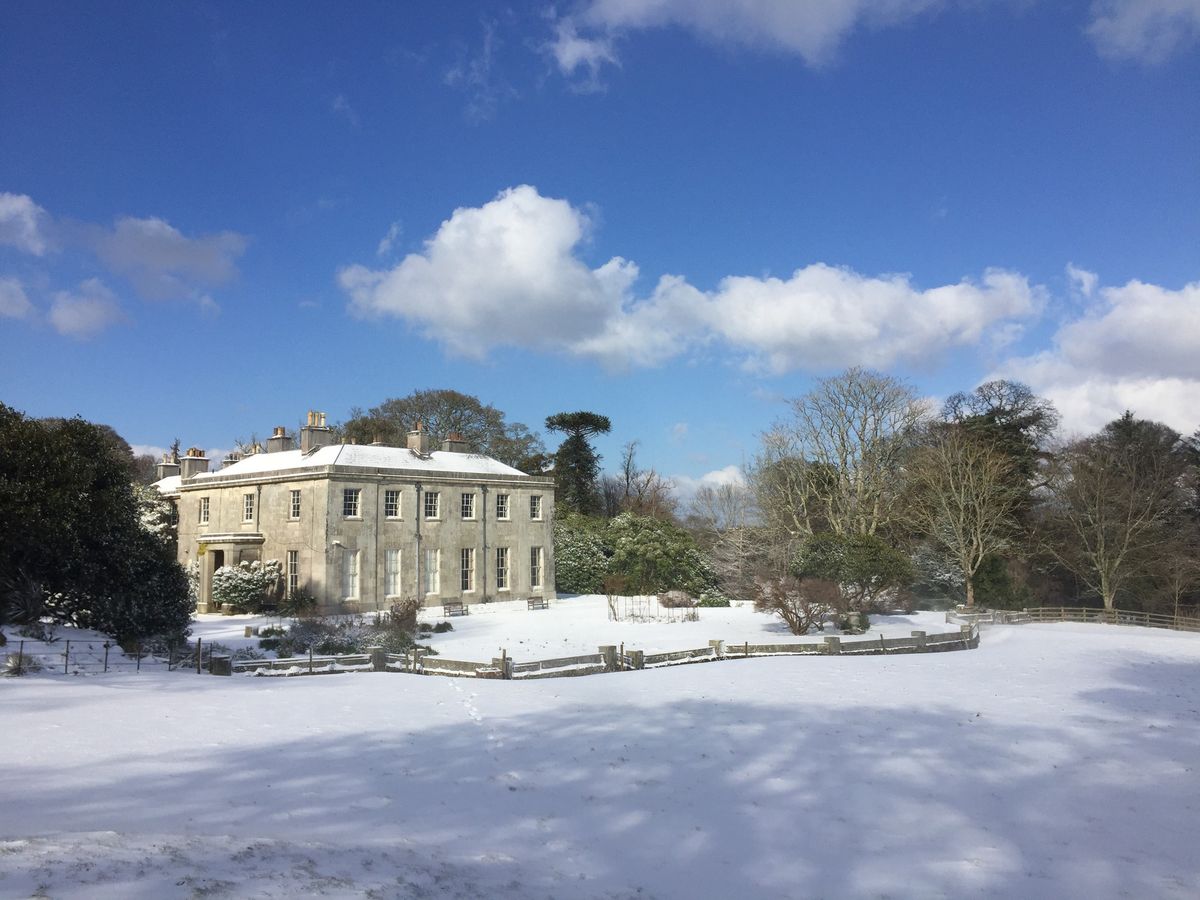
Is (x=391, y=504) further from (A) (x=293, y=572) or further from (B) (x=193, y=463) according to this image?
(B) (x=193, y=463)

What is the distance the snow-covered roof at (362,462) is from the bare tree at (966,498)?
24040mm

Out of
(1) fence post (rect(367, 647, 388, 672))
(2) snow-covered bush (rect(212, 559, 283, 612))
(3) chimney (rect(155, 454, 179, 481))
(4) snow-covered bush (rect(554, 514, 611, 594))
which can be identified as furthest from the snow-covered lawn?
(3) chimney (rect(155, 454, 179, 481))

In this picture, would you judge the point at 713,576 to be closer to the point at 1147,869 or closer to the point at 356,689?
the point at 356,689

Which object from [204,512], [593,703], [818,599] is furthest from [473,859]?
[204,512]

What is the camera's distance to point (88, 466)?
75.1 feet

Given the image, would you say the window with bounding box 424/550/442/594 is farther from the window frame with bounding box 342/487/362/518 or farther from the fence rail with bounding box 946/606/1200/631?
the fence rail with bounding box 946/606/1200/631

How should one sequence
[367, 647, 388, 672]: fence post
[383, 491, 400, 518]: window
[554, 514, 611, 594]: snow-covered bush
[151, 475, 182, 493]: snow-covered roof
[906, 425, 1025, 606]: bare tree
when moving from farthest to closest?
[151, 475, 182, 493]: snow-covered roof < [554, 514, 611, 594]: snow-covered bush < [906, 425, 1025, 606]: bare tree < [383, 491, 400, 518]: window < [367, 647, 388, 672]: fence post

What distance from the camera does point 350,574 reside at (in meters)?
37.6

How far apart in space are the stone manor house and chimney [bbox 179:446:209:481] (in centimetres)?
7

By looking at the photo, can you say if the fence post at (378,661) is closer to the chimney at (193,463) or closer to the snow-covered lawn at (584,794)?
the snow-covered lawn at (584,794)

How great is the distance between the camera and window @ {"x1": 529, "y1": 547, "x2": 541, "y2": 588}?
44.5 m

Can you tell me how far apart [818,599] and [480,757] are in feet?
72.2

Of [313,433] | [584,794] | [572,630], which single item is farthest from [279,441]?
[584,794]

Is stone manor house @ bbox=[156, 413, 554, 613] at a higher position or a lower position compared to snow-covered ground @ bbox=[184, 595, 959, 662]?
higher
